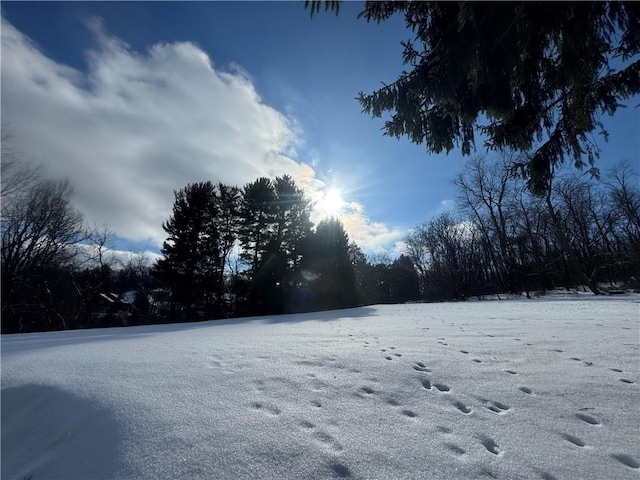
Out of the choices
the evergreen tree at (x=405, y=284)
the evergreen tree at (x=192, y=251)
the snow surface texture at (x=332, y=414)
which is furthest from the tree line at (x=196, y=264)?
the evergreen tree at (x=405, y=284)

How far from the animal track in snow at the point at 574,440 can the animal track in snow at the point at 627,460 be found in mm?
148

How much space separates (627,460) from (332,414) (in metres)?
1.90

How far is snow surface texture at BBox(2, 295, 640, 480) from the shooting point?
1.70 meters

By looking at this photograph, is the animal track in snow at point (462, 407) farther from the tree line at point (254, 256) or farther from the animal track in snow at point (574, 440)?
the tree line at point (254, 256)

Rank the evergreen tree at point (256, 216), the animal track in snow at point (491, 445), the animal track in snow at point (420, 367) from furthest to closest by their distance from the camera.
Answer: the evergreen tree at point (256, 216), the animal track in snow at point (420, 367), the animal track in snow at point (491, 445)

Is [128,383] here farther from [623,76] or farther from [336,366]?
[623,76]

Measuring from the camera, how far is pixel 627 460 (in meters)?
1.72

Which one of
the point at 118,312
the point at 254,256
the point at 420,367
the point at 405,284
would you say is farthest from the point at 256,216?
the point at 405,284

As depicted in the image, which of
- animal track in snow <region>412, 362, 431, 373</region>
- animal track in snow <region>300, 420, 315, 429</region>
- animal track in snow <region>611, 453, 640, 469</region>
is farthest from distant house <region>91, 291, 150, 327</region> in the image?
animal track in snow <region>611, 453, 640, 469</region>

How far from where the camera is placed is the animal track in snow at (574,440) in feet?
6.07

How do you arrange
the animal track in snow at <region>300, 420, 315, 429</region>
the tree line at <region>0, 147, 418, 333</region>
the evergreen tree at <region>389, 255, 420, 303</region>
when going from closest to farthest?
1. the animal track in snow at <region>300, 420, 315, 429</region>
2. the tree line at <region>0, 147, 418, 333</region>
3. the evergreen tree at <region>389, 255, 420, 303</region>

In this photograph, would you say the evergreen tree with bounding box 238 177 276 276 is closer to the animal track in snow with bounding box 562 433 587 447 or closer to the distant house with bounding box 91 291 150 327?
the distant house with bounding box 91 291 150 327

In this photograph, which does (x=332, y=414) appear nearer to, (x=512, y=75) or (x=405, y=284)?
(x=512, y=75)

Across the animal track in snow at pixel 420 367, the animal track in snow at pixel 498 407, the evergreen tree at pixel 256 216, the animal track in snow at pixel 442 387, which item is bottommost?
the animal track in snow at pixel 498 407
